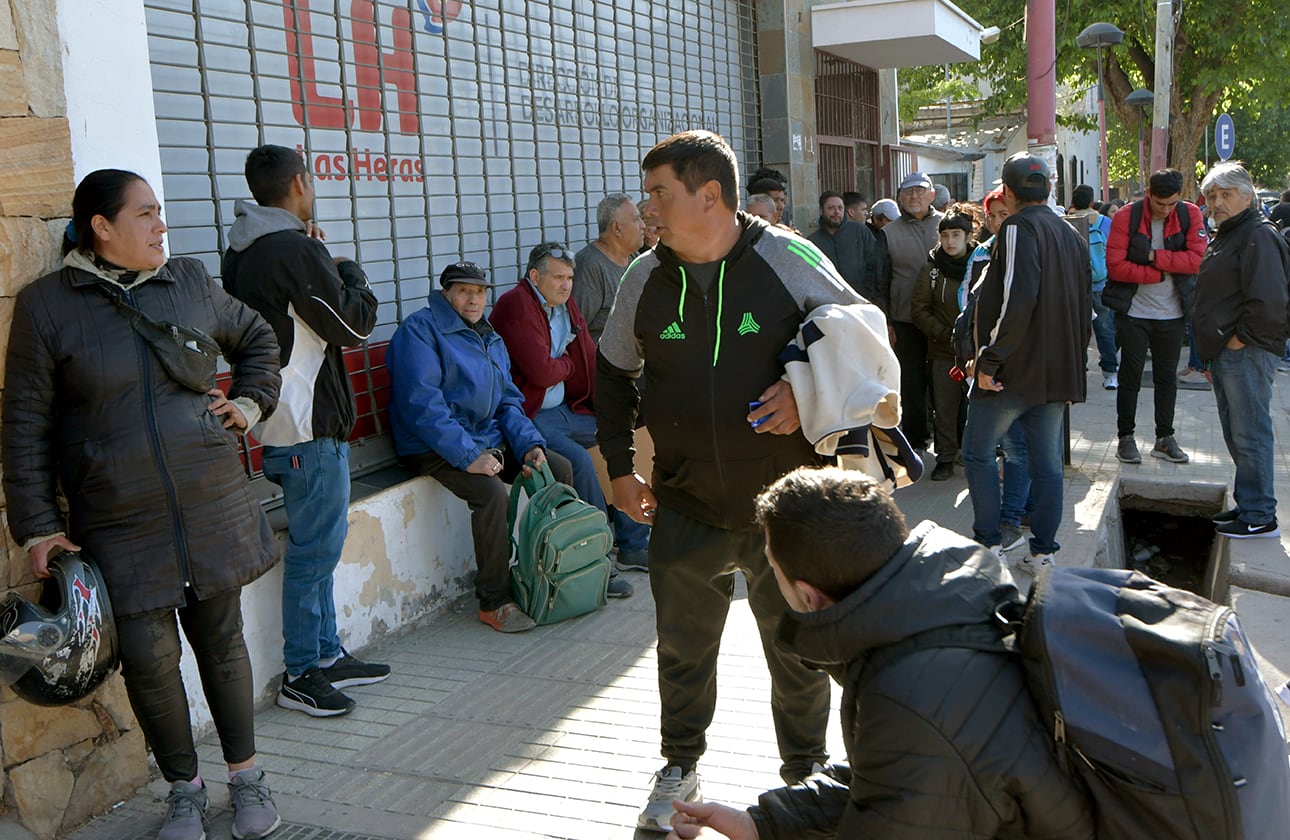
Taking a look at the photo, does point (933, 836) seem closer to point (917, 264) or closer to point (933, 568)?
point (933, 568)

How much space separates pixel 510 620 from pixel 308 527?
4.04 feet

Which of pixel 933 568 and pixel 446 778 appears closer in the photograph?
pixel 933 568

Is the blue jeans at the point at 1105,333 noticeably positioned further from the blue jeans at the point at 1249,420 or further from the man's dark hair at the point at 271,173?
the man's dark hair at the point at 271,173

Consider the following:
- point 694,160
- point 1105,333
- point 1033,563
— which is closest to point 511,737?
point 694,160

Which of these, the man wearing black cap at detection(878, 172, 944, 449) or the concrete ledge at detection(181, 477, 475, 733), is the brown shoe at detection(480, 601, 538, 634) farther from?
the man wearing black cap at detection(878, 172, 944, 449)

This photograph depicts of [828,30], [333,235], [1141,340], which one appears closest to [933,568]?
[333,235]

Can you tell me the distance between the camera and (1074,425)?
950 centimetres

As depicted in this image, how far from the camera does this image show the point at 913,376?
800 centimetres

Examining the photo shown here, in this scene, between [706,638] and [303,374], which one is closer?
[706,638]

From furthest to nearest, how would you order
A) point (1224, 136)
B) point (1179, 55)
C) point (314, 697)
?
point (1179, 55)
point (1224, 136)
point (314, 697)

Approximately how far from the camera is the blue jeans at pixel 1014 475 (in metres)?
6.22

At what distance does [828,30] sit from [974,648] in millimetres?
9354

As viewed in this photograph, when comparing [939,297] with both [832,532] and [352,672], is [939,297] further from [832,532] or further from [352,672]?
[832,532]

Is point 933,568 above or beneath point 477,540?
above
